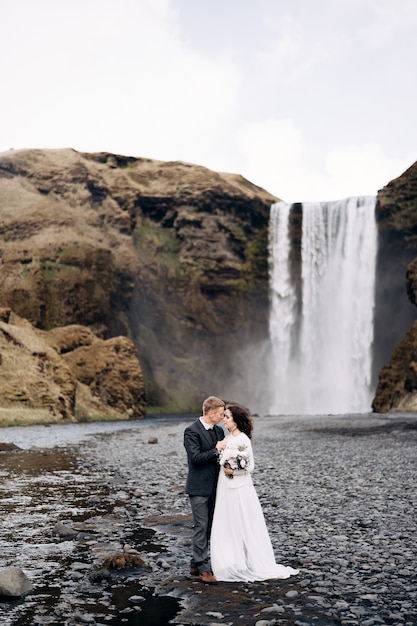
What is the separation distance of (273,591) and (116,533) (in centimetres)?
420

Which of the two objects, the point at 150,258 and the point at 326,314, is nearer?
the point at 326,314

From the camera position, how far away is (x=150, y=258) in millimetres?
96438

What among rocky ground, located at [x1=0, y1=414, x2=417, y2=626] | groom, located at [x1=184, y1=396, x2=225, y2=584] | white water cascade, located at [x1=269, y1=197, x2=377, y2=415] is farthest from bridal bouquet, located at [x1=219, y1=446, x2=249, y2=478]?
white water cascade, located at [x1=269, y1=197, x2=377, y2=415]

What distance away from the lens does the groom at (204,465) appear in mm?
8984

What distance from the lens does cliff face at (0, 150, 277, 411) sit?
278 ft

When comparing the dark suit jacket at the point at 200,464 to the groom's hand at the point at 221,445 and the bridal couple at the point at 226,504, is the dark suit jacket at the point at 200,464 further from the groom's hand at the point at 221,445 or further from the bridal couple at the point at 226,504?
the groom's hand at the point at 221,445

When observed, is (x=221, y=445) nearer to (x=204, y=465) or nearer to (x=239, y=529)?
(x=204, y=465)

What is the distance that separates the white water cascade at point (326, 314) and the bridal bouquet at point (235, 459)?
66846 millimetres

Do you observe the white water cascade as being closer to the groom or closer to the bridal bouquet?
the groom

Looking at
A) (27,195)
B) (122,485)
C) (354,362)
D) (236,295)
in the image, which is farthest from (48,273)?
(122,485)

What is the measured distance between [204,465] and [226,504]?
615mm

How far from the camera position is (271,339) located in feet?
285

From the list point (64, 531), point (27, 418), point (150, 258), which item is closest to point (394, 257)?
point (150, 258)

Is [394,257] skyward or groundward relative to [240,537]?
skyward
